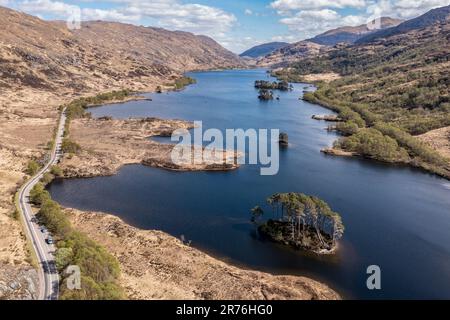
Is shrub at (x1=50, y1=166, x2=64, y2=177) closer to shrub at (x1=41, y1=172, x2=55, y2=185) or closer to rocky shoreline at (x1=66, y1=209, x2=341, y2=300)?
shrub at (x1=41, y1=172, x2=55, y2=185)

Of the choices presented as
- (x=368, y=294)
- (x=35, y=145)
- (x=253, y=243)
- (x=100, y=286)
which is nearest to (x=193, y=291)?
(x=100, y=286)

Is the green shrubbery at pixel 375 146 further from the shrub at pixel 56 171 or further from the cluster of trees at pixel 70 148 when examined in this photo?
the shrub at pixel 56 171

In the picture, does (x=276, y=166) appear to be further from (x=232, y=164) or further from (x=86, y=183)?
(x=86, y=183)

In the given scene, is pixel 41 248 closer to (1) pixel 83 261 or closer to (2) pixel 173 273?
(1) pixel 83 261

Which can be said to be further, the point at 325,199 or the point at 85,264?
the point at 325,199

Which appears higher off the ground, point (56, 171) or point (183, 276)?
point (56, 171)

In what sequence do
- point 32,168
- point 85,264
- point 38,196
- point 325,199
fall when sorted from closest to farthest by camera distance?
point 85,264
point 38,196
point 325,199
point 32,168

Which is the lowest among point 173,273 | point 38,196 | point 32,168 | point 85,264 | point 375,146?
point 173,273

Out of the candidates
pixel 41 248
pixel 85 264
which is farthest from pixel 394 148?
pixel 41 248
